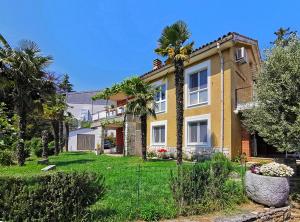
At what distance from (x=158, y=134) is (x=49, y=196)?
20912 mm

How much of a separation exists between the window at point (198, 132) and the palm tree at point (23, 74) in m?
10.4

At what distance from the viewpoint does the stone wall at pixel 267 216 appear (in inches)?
322

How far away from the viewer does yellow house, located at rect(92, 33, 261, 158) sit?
19.5 m

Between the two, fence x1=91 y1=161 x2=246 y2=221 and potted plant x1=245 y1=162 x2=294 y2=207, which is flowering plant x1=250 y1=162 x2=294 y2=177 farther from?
fence x1=91 y1=161 x2=246 y2=221

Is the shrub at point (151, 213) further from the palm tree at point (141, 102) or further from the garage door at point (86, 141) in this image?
the garage door at point (86, 141)

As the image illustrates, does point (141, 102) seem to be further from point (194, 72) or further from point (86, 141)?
point (86, 141)

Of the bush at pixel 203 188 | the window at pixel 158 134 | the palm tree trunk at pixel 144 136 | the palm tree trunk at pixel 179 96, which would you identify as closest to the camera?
the bush at pixel 203 188

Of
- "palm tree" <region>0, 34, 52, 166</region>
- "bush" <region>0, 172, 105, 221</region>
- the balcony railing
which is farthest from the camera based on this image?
the balcony railing

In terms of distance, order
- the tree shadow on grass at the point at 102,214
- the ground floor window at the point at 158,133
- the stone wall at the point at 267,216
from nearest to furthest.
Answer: the tree shadow on grass at the point at 102,214, the stone wall at the point at 267,216, the ground floor window at the point at 158,133

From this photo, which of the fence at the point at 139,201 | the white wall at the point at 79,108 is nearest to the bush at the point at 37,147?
the fence at the point at 139,201

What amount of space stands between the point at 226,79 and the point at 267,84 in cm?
829

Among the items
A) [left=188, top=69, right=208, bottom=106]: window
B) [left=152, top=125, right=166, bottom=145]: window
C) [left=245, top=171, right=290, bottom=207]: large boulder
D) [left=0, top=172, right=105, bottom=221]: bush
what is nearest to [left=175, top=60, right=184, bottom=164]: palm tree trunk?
[left=188, top=69, right=208, bottom=106]: window

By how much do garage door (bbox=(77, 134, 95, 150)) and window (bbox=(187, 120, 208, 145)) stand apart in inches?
1070

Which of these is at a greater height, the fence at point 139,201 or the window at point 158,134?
the window at point 158,134
